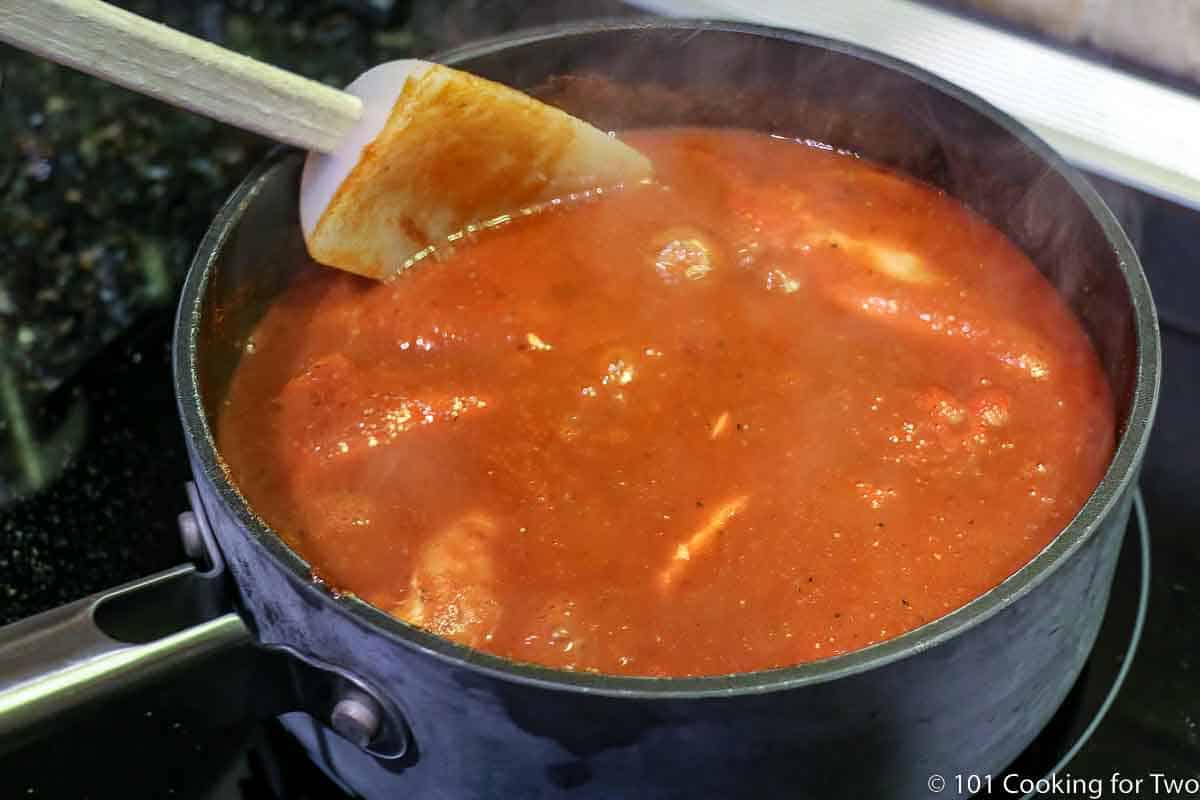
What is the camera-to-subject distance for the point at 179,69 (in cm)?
116

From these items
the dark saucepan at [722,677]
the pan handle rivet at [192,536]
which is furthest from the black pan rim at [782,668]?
the pan handle rivet at [192,536]

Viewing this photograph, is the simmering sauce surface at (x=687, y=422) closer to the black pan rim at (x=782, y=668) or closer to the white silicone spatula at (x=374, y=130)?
the white silicone spatula at (x=374, y=130)

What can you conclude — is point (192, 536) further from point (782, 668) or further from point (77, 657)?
point (782, 668)

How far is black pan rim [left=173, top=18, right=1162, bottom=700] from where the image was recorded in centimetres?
85

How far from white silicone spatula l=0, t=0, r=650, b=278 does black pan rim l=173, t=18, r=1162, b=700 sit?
75 mm

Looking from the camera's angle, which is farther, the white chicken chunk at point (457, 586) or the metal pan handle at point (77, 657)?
the white chicken chunk at point (457, 586)

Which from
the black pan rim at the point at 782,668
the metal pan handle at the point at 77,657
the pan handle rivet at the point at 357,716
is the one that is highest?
the black pan rim at the point at 782,668

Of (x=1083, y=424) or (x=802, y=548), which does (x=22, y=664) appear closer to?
(x=802, y=548)

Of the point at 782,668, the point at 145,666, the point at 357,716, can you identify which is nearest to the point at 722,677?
the point at 782,668

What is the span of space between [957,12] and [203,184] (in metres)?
1.03

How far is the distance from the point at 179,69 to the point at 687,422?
21.8 inches

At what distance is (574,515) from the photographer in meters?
1.18

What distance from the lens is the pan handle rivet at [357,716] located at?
0.94 metres

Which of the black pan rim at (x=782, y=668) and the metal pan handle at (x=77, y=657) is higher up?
the black pan rim at (x=782, y=668)
